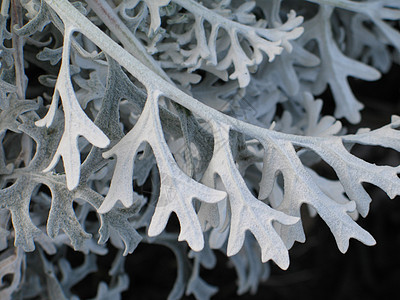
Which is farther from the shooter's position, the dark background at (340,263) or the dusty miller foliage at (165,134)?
the dark background at (340,263)

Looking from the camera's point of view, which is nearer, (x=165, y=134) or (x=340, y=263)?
(x=165, y=134)

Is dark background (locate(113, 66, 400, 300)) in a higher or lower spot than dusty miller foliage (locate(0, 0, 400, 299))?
lower

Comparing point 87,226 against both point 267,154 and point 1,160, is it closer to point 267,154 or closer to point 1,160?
point 1,160

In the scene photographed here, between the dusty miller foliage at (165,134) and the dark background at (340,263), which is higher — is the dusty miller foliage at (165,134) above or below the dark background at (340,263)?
above

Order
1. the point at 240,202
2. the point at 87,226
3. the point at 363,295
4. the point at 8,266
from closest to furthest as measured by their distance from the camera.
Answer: the point at 240,202, the point at 8,266, the point at 87,226, the point at 363,295

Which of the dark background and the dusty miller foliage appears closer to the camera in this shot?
the dusty miller foliage

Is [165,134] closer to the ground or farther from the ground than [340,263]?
farther from the ground

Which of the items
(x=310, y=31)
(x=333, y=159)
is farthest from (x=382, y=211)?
(x=333, y=159)

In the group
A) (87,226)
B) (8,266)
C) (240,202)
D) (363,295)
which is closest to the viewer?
(240,202)
